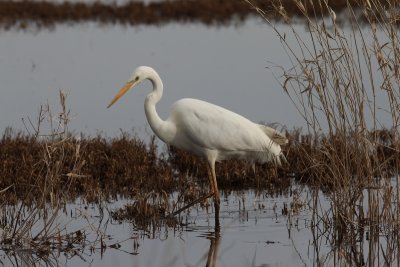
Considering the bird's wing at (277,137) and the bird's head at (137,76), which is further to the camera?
the bird's wing at (277,137)

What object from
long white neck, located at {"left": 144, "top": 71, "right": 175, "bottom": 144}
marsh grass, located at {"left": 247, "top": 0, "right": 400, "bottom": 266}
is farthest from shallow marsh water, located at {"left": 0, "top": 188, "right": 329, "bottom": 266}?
long white neck, located at {"left": 144, "top": 71, "right": 175, "bottom": 144}

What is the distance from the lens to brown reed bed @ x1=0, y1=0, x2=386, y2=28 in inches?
1057

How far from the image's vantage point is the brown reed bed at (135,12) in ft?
88.1

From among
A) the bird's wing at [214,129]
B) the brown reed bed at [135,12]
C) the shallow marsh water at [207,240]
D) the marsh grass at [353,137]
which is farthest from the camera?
the brown reed bed at [135,12]

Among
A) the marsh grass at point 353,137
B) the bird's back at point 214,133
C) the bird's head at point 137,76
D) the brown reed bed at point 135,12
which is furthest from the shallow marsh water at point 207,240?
the brown reed bed at point 135,12

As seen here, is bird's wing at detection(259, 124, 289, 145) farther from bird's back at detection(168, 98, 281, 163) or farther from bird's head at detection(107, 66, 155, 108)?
bird's head at detection(107, 66, 155, 108)

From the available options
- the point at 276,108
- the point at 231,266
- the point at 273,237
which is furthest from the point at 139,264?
the point at 276,108

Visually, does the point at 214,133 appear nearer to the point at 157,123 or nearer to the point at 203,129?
the point at 203,129

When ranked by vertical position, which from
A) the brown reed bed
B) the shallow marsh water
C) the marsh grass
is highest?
the brown reed bed

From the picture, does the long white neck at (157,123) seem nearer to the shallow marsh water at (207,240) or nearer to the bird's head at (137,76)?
the bird's head at (137,76)

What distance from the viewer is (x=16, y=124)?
12.8m

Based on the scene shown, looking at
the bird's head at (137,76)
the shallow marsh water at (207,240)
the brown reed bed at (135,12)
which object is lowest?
the shallow marsh water at (207,240)

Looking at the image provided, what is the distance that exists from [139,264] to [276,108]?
772 cm

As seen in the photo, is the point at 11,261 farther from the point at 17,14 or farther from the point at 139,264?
the point at 17,14
